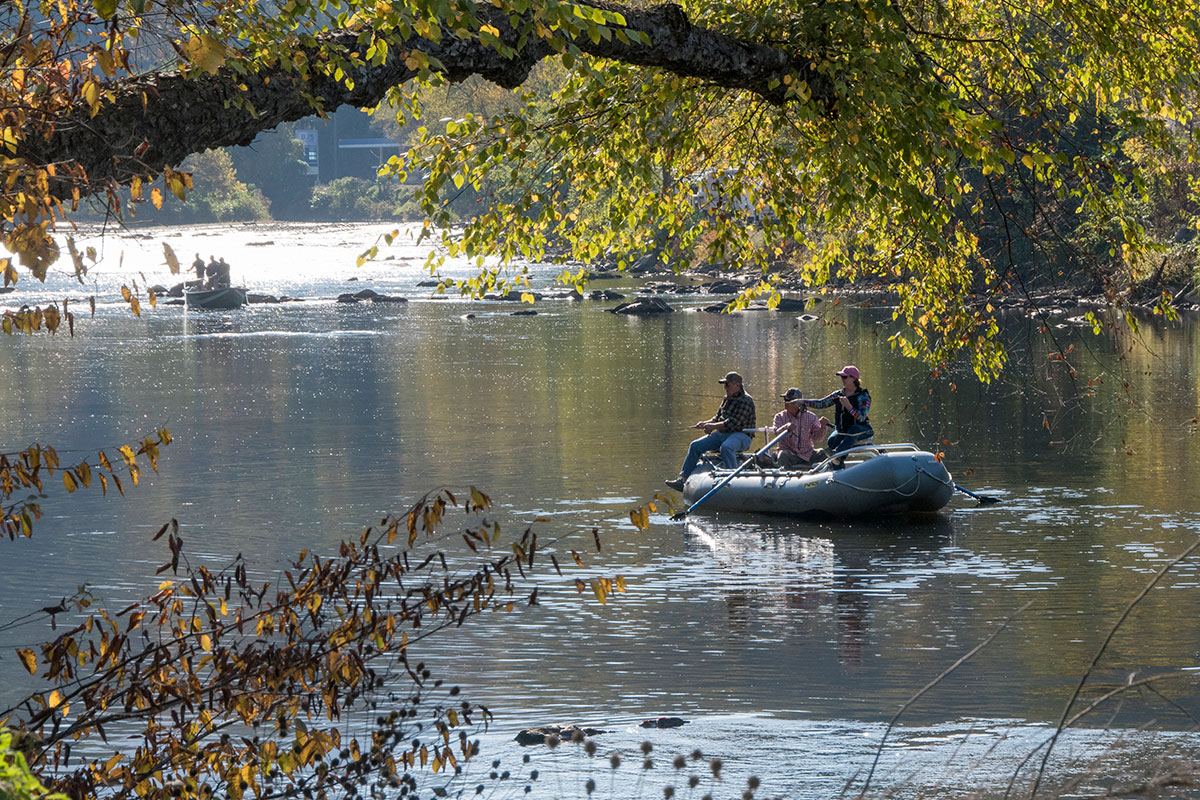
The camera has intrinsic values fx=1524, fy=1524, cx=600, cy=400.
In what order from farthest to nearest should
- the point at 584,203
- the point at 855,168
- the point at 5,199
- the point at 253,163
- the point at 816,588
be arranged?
the point at 253,163, the point at 816,588, the point at 584,203, the point at 855,168, the point at 5,199

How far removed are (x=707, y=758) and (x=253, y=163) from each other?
434ft

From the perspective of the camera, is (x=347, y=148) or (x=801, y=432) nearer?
(x=801, y=432)

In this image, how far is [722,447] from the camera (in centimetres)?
1753

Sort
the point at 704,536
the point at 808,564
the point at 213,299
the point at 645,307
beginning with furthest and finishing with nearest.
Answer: the point at 213,299 < the point at 645,307 < the point at 704,536 < the point at 808,564

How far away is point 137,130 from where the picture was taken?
5590mm

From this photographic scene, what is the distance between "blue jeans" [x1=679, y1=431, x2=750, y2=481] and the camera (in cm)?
1753

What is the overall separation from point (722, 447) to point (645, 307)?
31.7 meters

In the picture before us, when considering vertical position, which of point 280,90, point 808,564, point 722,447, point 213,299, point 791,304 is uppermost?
point 280,90

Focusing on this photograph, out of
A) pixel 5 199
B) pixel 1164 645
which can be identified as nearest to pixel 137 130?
pixel 5 199

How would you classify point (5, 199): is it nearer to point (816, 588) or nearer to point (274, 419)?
point (816, 588)

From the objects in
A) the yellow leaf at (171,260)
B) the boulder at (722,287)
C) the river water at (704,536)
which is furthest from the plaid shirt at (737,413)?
the boulder at (722,287)

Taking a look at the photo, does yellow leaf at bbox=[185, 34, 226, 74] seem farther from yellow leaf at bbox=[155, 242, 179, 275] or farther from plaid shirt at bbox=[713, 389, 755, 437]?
plaid shirt at bbox=[713, 389, 755, 437]

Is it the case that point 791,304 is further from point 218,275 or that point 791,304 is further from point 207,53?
point 207,53

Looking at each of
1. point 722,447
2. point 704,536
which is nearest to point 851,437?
point 722,447
